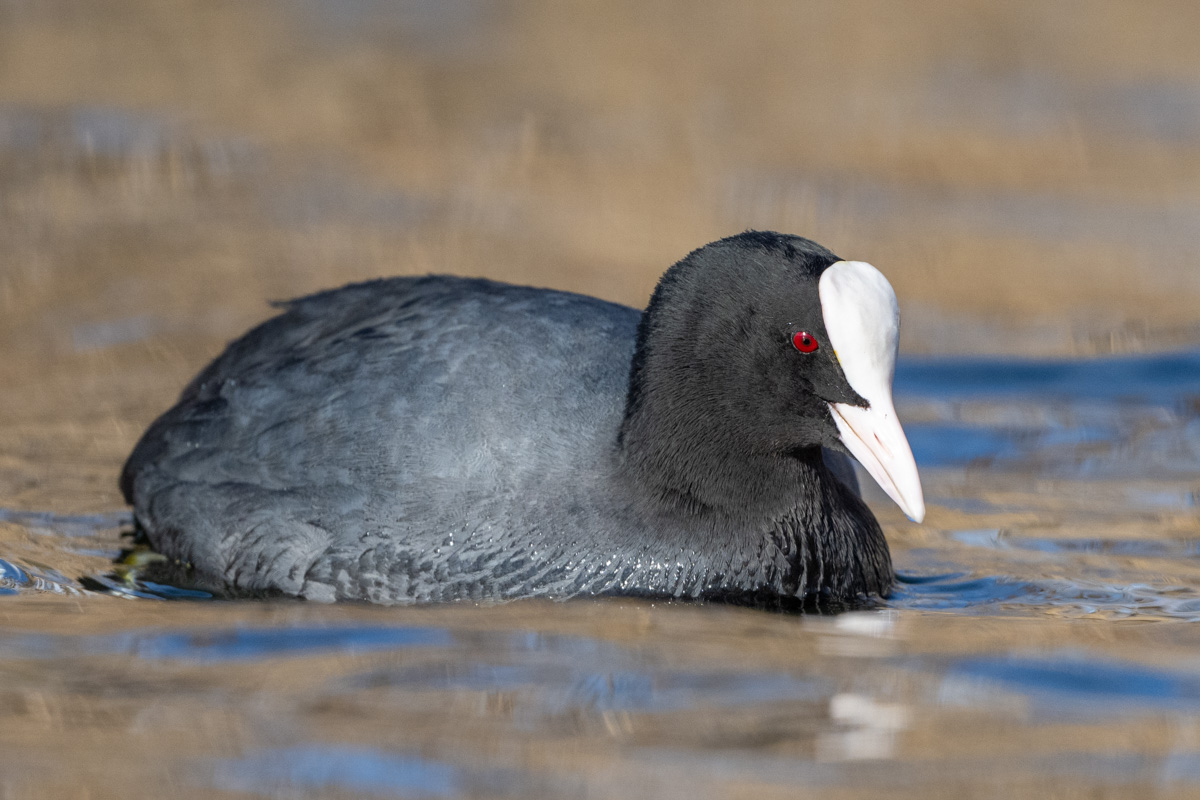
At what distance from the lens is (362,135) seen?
28.2 ft

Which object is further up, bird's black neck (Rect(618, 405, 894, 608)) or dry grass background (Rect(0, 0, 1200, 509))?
dry grass background (Rect(0, 0, 1200, 509))

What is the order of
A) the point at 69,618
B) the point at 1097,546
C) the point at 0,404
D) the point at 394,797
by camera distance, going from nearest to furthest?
the point at 394,797, the point at 69,618, the point at 1097,546, the point at 0,404

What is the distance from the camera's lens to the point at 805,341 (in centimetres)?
396

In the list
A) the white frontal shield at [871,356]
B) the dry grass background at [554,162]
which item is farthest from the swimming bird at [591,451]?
the dry grass background at [554,162]

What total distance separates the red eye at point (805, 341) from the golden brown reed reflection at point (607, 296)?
2.10 ft

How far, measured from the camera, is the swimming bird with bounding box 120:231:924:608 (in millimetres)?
3998

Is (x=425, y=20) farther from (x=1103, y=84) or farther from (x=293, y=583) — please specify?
(x=293, y=583)

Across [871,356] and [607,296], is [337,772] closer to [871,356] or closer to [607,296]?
[871,356]

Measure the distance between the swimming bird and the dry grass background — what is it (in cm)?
124

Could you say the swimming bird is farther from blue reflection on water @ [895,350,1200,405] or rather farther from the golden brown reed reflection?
blue reflection on water @ [895,350,1200,405]

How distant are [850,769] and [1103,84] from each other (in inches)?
266

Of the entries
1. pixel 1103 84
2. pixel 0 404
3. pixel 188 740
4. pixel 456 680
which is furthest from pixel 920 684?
pixel 1103 84

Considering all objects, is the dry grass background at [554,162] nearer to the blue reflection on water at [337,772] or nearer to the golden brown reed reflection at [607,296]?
the golden brown reed reflection at [607,296]

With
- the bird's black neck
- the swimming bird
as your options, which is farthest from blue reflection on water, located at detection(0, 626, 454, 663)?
the bird's black neck
